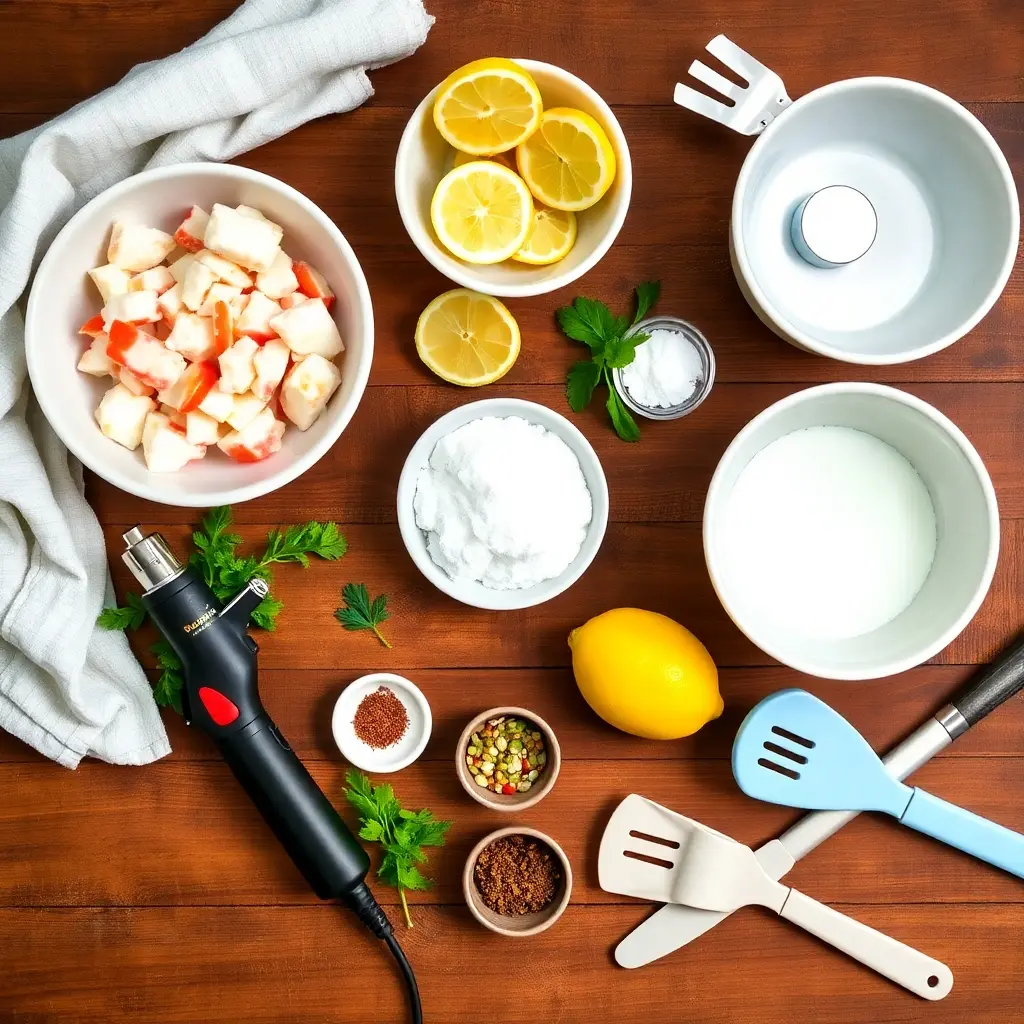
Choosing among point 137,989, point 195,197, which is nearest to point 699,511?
point 195,197

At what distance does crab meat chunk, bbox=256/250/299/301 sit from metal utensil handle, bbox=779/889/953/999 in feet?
3.58

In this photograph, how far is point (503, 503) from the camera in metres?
1.18

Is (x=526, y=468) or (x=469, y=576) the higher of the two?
(x=526, y=468)

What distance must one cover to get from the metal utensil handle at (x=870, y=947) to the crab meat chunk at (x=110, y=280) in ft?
4.04

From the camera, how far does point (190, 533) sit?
1.32 m

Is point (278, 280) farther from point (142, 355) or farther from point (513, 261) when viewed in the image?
point (513, 261)

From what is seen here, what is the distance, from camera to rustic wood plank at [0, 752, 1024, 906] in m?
1.33

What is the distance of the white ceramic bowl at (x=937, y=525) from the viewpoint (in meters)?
1.11

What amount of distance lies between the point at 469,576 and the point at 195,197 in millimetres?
613

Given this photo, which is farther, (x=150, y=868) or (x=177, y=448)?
(x=150, y=868)

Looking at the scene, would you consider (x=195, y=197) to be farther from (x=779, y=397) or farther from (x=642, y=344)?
(x=779, y=397)

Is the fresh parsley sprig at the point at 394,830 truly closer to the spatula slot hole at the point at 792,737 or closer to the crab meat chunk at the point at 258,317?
the spatula slot hole at the point at 792,737

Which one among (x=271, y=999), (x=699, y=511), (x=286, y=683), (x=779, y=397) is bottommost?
(x=271, y=999)

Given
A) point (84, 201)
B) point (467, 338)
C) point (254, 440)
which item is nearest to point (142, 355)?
point (254, 440)
